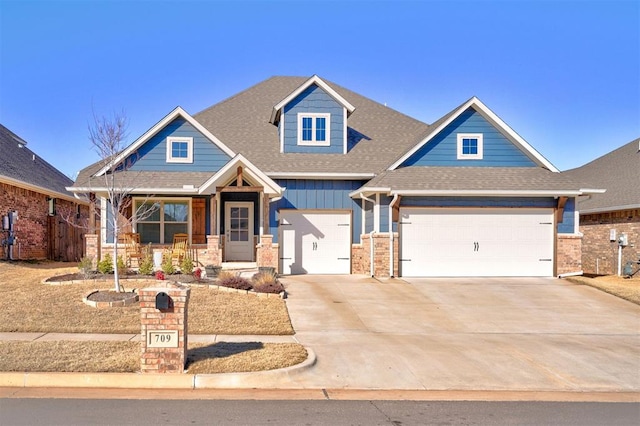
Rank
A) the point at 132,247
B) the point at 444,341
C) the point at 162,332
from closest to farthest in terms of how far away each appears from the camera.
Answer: the point at 162,332 → the point at 444,341 → the point at 132,247

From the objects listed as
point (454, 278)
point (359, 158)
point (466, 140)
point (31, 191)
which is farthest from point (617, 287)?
point (31, 191)

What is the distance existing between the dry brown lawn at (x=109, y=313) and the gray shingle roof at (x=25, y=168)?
27.7 ft

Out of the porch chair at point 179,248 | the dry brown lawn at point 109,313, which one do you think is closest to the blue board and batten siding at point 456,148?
the porch chair at point 179,248

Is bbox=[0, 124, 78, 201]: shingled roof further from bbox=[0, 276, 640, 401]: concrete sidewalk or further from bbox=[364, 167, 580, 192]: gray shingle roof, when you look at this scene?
bbox=[364, 167, 580, 192]: gray shingle roof

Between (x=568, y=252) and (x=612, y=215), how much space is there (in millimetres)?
5938

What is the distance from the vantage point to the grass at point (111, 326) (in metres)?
8.02

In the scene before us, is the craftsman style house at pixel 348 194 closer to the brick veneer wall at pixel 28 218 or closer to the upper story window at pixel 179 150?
the upper story window at pixel 179 150

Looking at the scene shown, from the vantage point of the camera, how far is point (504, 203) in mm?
18328

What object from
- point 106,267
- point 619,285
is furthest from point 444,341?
point 106,267

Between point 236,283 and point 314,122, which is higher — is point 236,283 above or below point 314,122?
below

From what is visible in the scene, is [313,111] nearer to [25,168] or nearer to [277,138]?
[277,138]

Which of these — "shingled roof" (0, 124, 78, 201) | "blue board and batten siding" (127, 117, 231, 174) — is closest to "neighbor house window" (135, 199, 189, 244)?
"blue board and batten siding" (127, 117, 231, 174)

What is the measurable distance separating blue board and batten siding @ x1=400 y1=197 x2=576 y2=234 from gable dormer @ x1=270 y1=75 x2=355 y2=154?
163 inches

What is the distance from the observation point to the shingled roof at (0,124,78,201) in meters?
20.9
